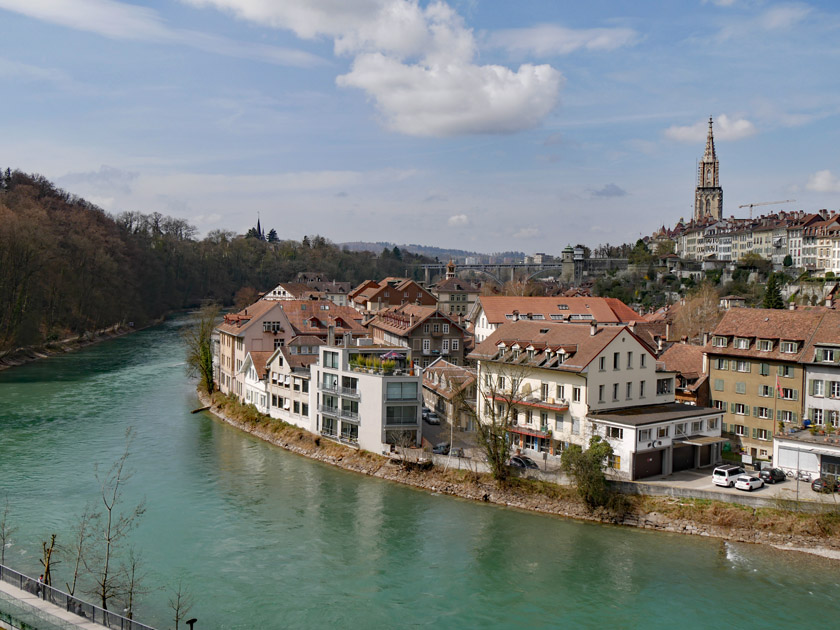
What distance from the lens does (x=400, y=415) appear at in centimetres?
Answer: 2828

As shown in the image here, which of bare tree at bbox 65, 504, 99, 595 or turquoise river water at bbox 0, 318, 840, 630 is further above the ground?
bare tree at bbox 65, 504, 99, 595

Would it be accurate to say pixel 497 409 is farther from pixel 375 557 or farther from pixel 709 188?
pixel 709 188

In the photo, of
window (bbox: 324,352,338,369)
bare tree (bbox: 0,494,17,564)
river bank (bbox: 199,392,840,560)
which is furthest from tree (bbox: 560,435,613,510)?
bare tree (bbox: 0,494,17,564)

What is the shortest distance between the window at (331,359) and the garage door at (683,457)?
1324 centimetres

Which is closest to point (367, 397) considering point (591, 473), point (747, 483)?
point (591, 473)

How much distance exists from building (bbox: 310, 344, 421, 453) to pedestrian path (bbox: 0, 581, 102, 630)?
1501cm

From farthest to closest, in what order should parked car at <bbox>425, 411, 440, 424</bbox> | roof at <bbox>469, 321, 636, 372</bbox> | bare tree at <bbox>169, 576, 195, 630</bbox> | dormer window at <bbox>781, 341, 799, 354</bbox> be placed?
parked car at <bbox>425, 411, 440, 424</bbox> < dormer window at <bbox>781, 341, 799, 354</bbox> < roof at <bbox>469, 321, 636, 372</bbox> < bare tree at <bbox>169, 576, 195, 630</bbox>

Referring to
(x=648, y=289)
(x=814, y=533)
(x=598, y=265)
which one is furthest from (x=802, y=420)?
(x=598, y=265)

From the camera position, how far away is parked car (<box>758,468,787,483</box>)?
22.9 m

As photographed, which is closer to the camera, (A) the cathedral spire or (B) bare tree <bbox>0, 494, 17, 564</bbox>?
(B) bare tree <bbox>0, 494, 17, 564</bbox>

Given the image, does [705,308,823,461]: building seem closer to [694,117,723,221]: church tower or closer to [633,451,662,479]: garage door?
[633,451,662,479]: garage door

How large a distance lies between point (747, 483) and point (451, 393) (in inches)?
493

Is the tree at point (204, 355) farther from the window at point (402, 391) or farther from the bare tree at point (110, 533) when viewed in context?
the window at point (402, 391)

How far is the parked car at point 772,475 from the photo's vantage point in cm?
2289
